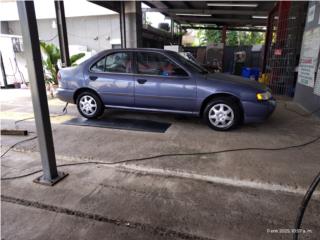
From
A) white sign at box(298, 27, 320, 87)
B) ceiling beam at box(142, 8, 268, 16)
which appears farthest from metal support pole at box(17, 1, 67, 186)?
ceiling beam at box(142, 8, 268, 16)

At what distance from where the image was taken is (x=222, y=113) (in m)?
4.57

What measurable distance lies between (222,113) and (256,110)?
59cm

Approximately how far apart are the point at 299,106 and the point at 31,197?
6706 mm

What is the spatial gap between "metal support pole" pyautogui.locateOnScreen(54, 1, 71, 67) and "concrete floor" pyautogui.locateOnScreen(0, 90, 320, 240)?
13.1 feet

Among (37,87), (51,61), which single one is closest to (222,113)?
(37,87)

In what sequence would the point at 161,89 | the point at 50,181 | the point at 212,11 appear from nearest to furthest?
the point at 50,181, the point at 161,89, the point at 212,11

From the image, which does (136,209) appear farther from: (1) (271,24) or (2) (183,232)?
(1) (271,24)

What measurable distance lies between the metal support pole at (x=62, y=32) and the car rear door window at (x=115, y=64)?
3.09m

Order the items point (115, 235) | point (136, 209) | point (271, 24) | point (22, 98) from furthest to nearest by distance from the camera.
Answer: point (271, 24) < point (22, 98) < point (136, 209) < point (115, 235)

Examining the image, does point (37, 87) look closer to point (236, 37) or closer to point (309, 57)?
point (309, 57)

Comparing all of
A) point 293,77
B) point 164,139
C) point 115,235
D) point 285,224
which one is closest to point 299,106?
point 293,77

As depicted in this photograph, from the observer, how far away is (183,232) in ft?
7.16
